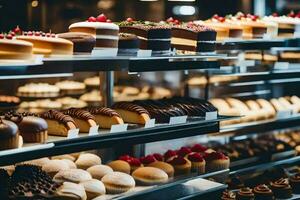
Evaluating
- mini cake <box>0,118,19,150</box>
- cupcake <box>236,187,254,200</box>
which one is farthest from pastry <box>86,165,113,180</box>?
cupcake <box>236,187,254,200</box>

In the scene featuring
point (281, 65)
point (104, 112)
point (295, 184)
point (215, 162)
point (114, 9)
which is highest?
point (114, 9)

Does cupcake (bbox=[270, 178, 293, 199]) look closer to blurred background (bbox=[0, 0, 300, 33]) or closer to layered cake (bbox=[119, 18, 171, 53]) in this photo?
layered cake (bbox=[119, 18, 171, 53])

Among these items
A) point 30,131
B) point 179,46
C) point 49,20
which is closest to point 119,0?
point 49,20

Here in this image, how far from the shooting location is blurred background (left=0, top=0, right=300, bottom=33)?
6.34 meters

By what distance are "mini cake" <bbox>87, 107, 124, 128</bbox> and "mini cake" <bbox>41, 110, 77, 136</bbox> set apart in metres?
0.31

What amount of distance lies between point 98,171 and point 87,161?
0.21m

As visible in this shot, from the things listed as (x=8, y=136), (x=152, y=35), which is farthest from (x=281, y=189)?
(x=8, y=136)

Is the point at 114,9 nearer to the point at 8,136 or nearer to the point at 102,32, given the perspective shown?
the point at 102,32

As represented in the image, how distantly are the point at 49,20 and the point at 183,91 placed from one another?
5.38 ft

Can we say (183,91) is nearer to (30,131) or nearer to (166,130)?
(166,130)

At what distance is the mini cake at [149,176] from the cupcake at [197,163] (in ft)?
1.47

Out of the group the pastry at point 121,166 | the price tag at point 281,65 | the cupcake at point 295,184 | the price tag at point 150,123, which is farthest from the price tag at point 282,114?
the price tag at point 150,123

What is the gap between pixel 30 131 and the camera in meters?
3.97

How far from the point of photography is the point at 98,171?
4848 mm
